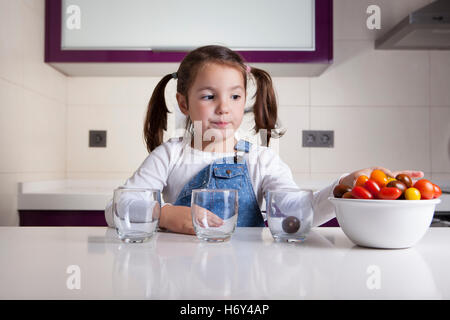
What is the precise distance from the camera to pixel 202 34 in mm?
1943

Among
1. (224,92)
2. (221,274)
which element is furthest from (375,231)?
(224,92)

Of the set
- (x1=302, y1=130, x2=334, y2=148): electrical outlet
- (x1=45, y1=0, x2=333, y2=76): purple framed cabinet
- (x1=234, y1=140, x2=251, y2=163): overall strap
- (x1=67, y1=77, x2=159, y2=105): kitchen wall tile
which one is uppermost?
(x1=45, y1=0, x2=333, y2=76): purple framed cabinet

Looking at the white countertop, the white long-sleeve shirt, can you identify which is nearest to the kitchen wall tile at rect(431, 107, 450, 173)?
the white long-sleeve shirt

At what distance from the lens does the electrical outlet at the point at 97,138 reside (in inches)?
90.4

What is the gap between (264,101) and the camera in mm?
1473

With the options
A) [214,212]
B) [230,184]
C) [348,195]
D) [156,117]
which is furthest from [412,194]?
[156,117]

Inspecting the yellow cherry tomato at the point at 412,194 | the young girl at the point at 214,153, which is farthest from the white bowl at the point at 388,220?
the young girl at the point at 214,153

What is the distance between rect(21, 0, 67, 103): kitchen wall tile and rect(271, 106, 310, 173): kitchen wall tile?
1195 mm

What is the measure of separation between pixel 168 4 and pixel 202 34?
0.21 meters

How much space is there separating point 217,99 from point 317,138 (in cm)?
117

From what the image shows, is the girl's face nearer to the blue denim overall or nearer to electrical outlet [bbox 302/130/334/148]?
the blue denim overall

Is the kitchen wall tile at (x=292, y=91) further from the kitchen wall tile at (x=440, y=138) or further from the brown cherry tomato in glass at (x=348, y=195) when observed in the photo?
the brown cherry tomato in glass at (x=348, y=195)

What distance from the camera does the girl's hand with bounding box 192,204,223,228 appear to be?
2.41 feet

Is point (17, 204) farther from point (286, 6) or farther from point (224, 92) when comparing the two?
point (286, 6)
